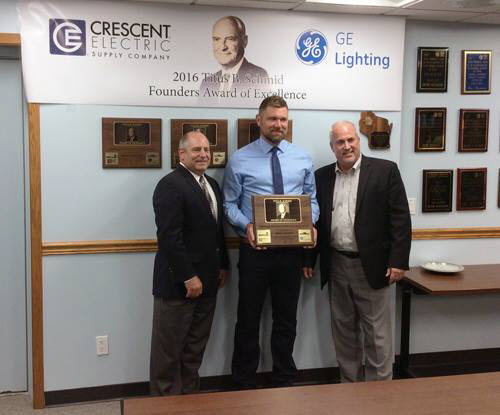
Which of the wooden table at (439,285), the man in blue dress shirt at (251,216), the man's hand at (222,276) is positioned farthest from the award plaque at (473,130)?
the man's hand at (222,276)

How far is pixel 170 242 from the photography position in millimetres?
2695

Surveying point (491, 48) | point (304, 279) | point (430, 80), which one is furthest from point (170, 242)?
point (491, 48)

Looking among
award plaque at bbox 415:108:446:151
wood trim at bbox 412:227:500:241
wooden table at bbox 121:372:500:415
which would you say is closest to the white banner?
award plaque at bbox 415:108:446:151

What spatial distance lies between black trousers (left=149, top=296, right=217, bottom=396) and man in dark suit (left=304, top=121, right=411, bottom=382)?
709 mm

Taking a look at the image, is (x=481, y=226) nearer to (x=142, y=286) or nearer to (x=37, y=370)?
(x=142, y=286)

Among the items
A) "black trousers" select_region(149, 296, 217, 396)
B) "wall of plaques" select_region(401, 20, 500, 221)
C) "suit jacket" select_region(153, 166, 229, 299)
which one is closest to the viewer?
"suit jacket" select_region(153, 166, 229, 299)

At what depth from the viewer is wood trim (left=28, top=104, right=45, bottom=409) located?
2.96 m

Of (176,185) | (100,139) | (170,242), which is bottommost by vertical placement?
(170,242)

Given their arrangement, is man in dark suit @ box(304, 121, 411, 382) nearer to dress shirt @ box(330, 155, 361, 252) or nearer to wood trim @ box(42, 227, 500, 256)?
dress shirt @ box(330, 155, 361, 252)

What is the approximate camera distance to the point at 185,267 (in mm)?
2717

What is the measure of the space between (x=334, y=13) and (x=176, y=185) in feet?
4.76

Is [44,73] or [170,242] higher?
[44,73]

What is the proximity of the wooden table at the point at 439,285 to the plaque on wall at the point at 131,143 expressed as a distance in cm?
166

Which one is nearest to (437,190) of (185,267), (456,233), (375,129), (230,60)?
(456,233)
